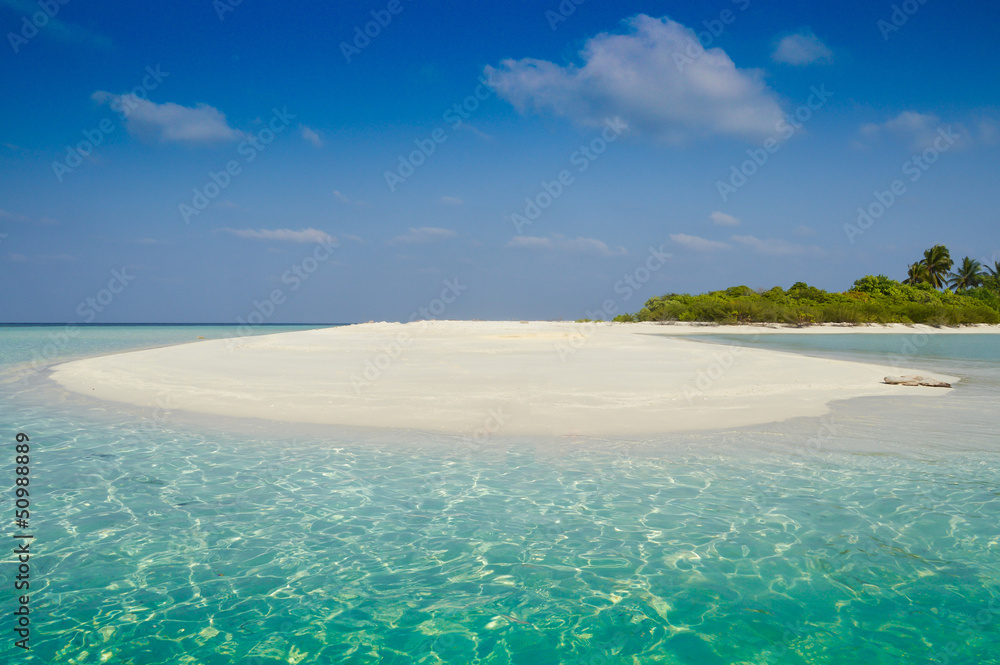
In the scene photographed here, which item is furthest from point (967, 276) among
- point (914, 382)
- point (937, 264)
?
point (914, 382)

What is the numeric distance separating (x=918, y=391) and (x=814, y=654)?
1461 centimetres

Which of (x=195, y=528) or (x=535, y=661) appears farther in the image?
(x=195, y=528)

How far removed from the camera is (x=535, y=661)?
3.74 metres

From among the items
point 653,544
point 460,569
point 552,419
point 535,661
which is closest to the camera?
point 535,661

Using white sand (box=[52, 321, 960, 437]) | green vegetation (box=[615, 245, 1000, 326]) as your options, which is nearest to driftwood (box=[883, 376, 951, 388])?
white sand (box=[52, 321, 960, 437])

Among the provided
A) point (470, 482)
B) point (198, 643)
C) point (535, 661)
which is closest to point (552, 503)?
point (470, 482)

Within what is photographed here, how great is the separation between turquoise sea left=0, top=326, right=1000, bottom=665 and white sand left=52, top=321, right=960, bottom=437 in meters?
1.66

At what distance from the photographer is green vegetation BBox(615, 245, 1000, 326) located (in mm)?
65938

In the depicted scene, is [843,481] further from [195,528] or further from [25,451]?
[25,451]

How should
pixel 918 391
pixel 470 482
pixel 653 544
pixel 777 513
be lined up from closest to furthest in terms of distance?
pixel 653 544
pixel 777 513
pixel 470 482
pixel 918 391

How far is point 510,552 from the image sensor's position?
529 centimetres

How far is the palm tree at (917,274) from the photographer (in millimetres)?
96100

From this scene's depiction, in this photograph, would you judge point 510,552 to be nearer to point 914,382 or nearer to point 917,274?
point 914,382

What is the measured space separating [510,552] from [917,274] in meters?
118
